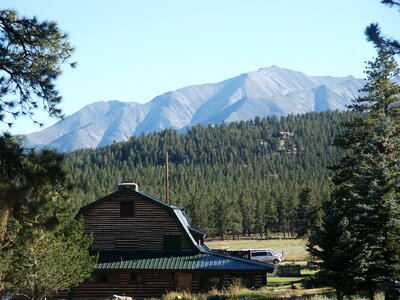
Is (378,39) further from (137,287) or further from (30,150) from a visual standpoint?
(137,287)

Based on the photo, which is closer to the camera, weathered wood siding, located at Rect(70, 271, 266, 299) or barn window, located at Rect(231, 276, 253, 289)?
barn window, located at Rect(231, 276, 253, 289)

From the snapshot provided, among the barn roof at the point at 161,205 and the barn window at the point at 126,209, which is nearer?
the barn roof at the point at 161,205

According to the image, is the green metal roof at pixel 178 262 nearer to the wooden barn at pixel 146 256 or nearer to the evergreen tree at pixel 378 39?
the wooden barn at pixel 146 256

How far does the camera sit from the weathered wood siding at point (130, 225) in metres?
43.1

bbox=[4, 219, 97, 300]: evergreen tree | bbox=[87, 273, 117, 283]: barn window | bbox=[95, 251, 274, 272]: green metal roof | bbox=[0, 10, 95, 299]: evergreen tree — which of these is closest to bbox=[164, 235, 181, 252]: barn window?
bbox=[95, 251, 274, 272]: green metal roof

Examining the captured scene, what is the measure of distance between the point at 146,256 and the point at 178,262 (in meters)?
2.54

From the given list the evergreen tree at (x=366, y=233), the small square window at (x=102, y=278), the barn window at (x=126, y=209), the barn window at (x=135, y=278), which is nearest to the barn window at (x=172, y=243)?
the barn window at (x=135, y=278)

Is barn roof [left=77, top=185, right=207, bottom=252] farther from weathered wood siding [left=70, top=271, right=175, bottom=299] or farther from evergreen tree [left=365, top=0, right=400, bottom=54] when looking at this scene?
evergreen tree [left=365, top=0, right=400, bottom=54]

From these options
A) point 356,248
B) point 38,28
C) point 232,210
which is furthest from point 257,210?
point 38,28

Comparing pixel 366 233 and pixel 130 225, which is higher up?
pixel 130 225

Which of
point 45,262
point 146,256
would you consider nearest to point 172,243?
point 146,256

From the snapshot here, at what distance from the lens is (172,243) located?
1684 inches

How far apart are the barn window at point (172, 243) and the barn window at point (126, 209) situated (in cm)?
319

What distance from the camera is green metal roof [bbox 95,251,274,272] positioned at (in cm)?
4009
